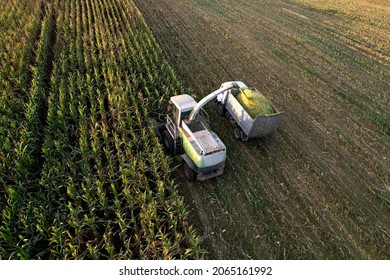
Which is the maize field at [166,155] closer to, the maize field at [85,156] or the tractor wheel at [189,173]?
the maize field at [85,156]

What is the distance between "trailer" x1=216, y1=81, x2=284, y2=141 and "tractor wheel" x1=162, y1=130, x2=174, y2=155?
2893mm

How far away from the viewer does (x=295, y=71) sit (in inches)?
665

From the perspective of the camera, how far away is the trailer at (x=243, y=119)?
10203mm

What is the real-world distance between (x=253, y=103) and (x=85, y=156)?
655 cm

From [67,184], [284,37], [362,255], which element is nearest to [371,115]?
[362,255]

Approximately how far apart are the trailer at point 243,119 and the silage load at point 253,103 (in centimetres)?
17

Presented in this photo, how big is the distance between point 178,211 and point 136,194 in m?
1.39

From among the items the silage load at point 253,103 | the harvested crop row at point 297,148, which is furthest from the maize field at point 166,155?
the silage load at point 253,103

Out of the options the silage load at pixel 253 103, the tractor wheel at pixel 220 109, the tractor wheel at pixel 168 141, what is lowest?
the tractor wheel at pixel 168 141

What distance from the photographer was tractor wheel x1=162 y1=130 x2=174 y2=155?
10086mm

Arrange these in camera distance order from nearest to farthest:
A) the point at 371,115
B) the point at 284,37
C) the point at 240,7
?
1. the point at 371,115
2. the point at 284,37
3. the point at 240,7

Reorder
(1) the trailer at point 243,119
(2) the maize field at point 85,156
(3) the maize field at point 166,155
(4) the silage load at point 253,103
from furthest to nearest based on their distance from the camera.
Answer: (4) the silage load at point 253,103, (1) the trailer at point 243,119, (3) the maize field at point 166,155, (2) the maize field at point 85,156
